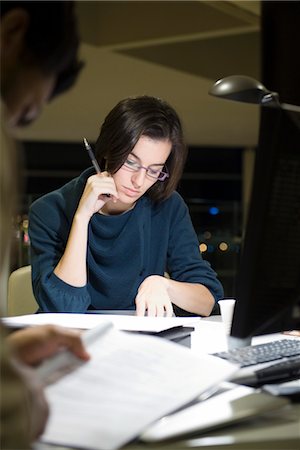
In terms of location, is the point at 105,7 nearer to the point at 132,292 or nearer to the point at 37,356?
the point at 132,292

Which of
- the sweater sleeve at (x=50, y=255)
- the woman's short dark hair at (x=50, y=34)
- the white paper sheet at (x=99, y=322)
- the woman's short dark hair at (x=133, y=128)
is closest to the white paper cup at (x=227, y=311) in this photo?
the white paper sheet at (x=99, y=322)

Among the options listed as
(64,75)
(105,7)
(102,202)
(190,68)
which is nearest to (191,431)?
(64,75)

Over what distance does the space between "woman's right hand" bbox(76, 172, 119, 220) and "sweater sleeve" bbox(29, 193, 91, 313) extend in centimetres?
13

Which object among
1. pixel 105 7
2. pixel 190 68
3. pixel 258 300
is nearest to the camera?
pixel 258 300

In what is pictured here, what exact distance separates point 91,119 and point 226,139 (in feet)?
4.37

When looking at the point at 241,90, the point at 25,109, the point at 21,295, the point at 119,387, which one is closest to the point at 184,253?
the point at 21,295

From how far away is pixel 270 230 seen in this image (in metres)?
0.97

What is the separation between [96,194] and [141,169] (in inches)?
5.8

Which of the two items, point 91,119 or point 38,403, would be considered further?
point 91,119

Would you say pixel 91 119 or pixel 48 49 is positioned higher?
pixel 91 119

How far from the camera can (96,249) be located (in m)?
1.97

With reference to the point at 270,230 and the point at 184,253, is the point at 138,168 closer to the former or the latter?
the point at 184,253

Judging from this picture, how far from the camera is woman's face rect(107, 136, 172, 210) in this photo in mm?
1902

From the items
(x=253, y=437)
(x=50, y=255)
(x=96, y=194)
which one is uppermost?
(x=96, y=194)
